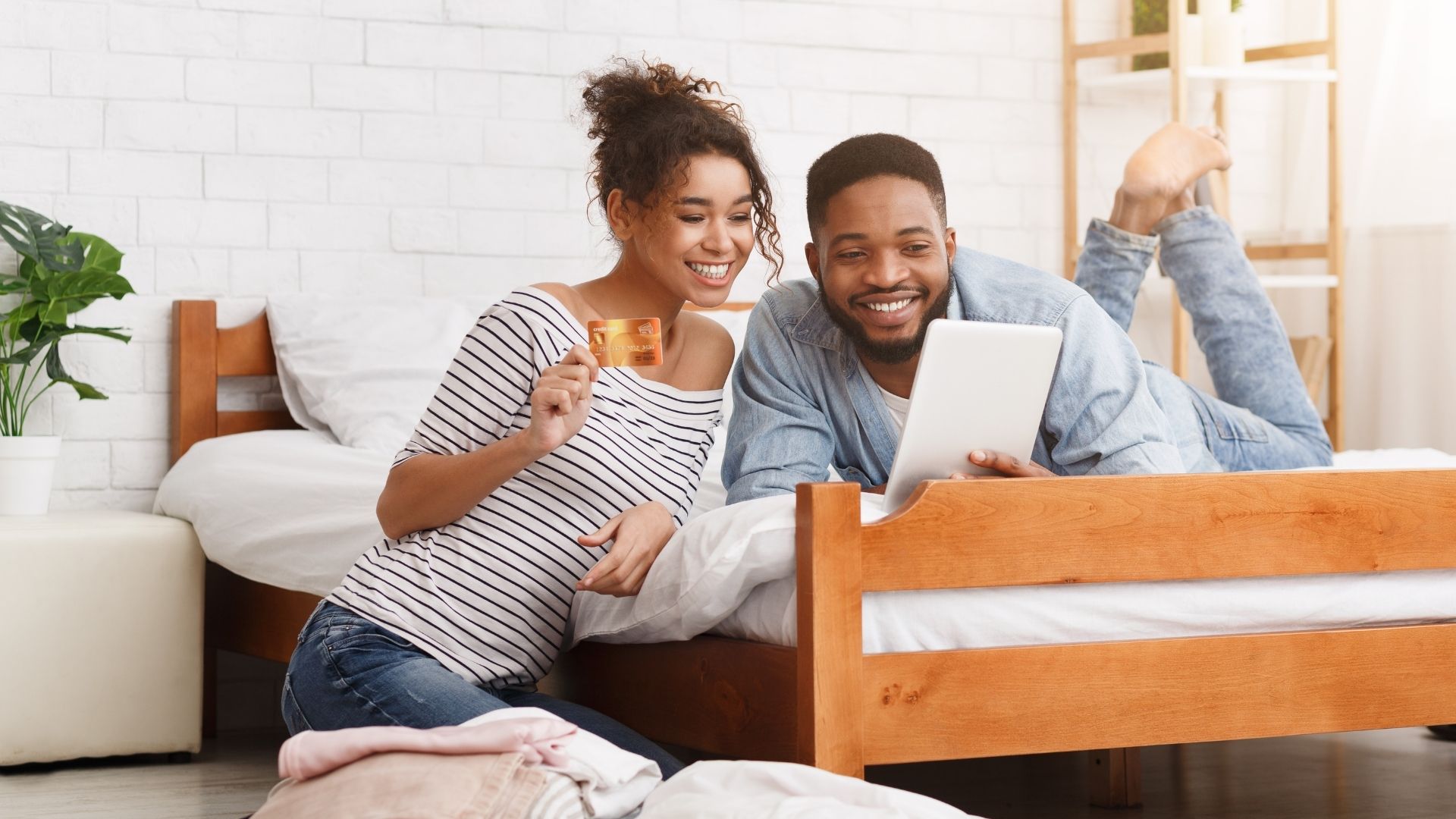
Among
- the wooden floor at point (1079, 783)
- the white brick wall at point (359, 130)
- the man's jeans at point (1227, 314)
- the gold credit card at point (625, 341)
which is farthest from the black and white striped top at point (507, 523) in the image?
the white brick wall at point (359, 130)

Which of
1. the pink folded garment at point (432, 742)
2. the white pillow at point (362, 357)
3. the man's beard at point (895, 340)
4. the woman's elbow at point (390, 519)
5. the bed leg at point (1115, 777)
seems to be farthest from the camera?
the white pillow at point (362, 357)

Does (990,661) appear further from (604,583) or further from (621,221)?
(621,221)

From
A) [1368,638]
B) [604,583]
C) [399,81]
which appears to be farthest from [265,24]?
[1368,638]

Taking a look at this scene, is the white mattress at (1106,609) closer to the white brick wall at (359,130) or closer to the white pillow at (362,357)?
the white pillow at (362,357)

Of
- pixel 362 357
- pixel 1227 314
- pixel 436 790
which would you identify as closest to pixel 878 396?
pixel 436 790

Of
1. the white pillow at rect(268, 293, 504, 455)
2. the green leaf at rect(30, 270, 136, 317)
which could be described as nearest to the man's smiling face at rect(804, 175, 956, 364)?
the white pillow at rect(268, 293, 504, 455)

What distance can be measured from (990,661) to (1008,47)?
8.60ft

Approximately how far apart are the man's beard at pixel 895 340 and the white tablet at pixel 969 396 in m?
0.23

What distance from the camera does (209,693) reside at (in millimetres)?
3143

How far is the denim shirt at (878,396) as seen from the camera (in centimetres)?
194

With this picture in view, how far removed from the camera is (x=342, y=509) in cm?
253

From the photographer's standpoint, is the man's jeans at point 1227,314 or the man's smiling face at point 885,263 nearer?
the man's smiling face at point 885,263

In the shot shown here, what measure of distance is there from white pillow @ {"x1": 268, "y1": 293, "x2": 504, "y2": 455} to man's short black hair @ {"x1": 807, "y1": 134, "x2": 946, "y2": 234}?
3.94 feet

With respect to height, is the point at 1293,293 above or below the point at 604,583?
above
